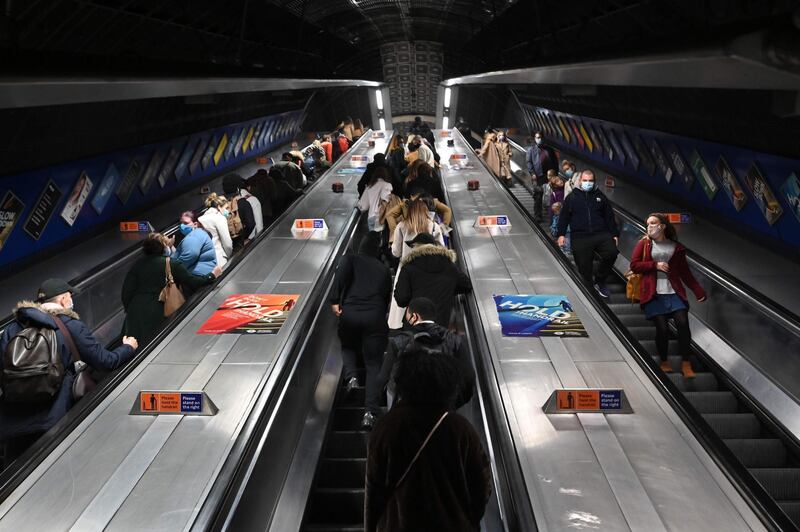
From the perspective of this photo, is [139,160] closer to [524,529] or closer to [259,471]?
[259,471]

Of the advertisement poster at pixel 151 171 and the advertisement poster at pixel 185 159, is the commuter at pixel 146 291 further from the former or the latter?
the advertisement poster at pixel 185 159

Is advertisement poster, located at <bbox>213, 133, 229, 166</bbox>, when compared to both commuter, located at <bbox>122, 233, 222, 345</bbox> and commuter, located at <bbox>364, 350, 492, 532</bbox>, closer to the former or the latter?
commuter, located at <bbox>122, 233, 222, 345</bbox>

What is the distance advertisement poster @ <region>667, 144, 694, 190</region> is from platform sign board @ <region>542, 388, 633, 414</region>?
33.6 feet

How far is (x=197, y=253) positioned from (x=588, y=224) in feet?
14.6

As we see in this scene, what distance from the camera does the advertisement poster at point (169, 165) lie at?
1786 centimetres

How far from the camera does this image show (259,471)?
184 inches

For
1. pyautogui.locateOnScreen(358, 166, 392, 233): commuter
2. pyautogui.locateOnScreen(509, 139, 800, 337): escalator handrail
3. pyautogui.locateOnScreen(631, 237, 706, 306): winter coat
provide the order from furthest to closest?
pyautogui.locateOnScreen(358, 166, 392, 233): commuter < pyautogui.locateOnScreen(631, 237, 706, 306): winter coat < pyautogui.locateOnScreen(509, 139, 800, 337): escalator handrail

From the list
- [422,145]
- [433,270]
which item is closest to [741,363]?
[433,270]

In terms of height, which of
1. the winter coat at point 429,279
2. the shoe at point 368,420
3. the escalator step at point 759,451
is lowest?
the escalator step at point 759,451

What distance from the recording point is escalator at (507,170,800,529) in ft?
18.6

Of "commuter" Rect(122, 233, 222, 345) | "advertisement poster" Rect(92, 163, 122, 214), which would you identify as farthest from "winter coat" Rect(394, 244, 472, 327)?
"advertisement poster" Rect(92, 163, 122, 214)

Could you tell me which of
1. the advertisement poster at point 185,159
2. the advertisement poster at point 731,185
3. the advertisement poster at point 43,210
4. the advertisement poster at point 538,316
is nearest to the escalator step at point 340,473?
the advertisement poster at point 538,316

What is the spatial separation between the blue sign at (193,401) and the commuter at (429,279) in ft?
5.68

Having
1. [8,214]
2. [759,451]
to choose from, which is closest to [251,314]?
[759,451]
